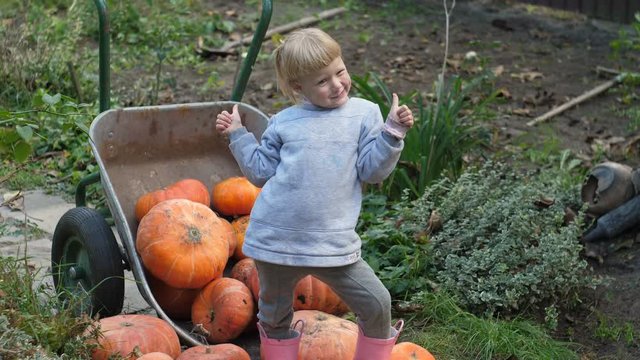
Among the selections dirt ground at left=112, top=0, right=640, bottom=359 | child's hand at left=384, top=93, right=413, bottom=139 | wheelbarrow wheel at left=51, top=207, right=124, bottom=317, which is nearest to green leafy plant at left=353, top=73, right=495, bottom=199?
dirt ground at left=112, top=0, right=640, bottom=359

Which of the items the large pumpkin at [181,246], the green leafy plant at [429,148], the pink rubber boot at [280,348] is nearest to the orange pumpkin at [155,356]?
the pink rubber boot at [280,348]

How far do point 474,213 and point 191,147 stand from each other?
1.38 m

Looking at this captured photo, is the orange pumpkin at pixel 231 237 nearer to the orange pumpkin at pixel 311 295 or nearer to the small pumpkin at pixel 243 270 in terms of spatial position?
the small pumpkin at pixel 243 270

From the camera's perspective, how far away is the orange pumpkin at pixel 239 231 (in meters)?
4.31

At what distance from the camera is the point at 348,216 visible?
3283 millimetres

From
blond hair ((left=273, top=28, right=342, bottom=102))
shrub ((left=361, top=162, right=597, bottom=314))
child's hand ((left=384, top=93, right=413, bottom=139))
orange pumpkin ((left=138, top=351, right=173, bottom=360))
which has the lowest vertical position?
shrub ((left=361, top=162, right=597, bottom=314))

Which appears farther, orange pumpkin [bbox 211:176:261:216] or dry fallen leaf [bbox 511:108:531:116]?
dry fallen leaf [bbox 511:108:531:116]

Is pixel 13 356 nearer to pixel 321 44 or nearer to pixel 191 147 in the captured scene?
pixel 321 44

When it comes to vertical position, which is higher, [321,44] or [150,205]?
[321,44]

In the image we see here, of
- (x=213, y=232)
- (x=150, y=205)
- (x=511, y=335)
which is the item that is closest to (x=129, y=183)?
(x=150, y=205)

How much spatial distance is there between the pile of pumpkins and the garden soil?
1.13 meters

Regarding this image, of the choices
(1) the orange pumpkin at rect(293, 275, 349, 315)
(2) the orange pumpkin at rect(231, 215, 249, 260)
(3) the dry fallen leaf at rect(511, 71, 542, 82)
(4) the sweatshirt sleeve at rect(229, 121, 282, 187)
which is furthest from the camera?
(3) the dry fallen leaf at rect(511, 71, 542, 82)

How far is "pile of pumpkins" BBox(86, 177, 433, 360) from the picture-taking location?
11.8 ft

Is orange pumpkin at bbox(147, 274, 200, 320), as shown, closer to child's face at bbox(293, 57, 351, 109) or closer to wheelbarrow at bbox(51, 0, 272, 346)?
wheelbarrow at bbox(51, 0, 272, 346)
